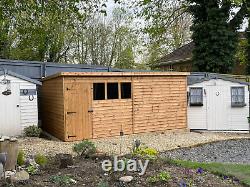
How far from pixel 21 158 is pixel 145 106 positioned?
288 inches

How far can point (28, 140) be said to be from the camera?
1159 centimetres

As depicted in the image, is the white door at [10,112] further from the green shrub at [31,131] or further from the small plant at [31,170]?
the small plant at [31,170]

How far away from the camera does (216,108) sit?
14.6 m

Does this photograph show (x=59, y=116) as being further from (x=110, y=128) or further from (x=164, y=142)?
(x=164, y=142)

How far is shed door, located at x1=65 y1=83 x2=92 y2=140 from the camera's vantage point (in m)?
11.8

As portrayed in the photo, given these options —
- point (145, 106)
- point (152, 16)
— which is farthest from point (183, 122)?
point (152, 16)

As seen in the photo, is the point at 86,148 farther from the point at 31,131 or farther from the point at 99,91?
the point at 31,131

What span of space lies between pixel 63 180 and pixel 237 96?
10.9 m

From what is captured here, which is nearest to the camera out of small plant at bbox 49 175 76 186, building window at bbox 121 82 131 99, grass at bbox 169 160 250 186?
small plant at bbox 49 175 76 186

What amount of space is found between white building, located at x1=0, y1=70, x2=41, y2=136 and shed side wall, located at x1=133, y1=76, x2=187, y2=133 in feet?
12.4

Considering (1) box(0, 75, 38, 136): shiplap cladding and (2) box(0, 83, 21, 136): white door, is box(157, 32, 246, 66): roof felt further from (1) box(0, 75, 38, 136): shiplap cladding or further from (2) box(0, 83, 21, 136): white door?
(2) box(0, 83, 21, 136): white door

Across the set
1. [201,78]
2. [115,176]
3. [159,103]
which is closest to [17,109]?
[159,103]

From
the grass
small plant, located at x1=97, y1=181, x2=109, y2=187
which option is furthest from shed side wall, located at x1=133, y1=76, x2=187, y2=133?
small plant, located at x1=97, y1=181, x2=109, y2=187

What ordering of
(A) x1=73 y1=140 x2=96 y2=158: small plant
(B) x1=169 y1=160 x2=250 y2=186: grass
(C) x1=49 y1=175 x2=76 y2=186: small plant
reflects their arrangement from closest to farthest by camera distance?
1. (C) x1=49 y1=175 x2=76 y2=186: small plant
2. (B) x1=169 y1=160 x2=250 y2=186: grass
3. (A) x1=73 y1=140 x2=96 y2=158: small plant
